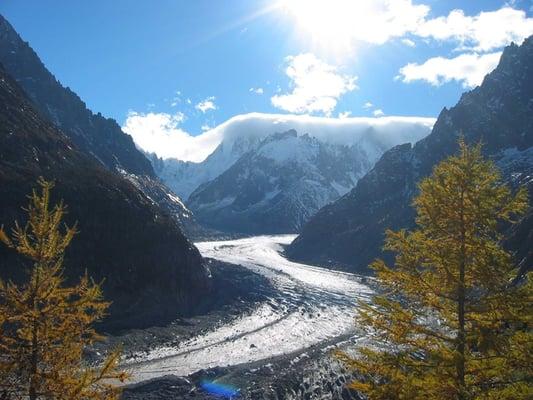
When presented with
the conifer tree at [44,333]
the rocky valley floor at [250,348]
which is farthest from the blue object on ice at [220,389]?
the conifer tree at [44,333]

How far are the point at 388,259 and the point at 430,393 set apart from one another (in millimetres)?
160699

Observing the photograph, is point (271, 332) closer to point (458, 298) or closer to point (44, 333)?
point (458, 298)

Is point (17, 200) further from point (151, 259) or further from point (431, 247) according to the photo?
point (431, 247)

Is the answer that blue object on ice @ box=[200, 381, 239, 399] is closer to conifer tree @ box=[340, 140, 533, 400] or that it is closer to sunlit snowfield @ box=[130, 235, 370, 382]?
sunlit snowfield @ box=[130, 235, 370, 382]

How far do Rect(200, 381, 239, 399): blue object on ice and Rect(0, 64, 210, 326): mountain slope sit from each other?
80.3 feet

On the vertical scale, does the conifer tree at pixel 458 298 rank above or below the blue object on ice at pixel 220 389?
above

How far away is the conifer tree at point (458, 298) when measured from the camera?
17.2 metres

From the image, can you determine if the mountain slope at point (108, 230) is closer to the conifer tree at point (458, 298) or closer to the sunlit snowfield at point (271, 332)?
the sunlit snowfield at point (271, 332)

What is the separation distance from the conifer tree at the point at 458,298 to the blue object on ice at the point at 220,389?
35.3 m

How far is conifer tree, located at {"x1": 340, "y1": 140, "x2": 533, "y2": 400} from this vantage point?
17203 millimetres

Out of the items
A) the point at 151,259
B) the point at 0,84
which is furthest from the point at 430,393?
the point at 0,84

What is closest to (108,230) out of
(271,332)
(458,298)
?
(271,332)

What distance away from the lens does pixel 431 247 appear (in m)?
19.2

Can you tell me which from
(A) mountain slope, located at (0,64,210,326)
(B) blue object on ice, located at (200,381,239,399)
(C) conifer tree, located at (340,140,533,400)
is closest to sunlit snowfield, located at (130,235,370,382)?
(B) blue object on ice, located at (200,381,239,399)
